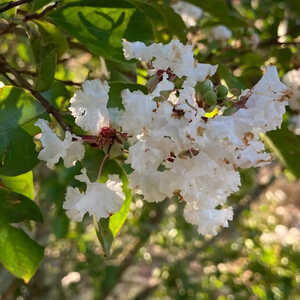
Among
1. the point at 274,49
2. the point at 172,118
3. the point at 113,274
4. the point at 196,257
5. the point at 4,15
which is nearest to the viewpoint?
the point at 172,118

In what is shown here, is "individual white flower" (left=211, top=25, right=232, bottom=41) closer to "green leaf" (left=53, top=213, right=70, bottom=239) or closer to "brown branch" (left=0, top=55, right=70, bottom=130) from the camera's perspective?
"brown branch" (left=0, top=55, right=70, bottom=130)

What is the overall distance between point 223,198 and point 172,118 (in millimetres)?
157

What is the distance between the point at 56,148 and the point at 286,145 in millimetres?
466

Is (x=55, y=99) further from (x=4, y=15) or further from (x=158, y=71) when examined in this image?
(x=158, y=71)

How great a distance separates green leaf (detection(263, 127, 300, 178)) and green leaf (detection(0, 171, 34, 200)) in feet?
1.34

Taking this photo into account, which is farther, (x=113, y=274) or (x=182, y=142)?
(x=113, y=274)

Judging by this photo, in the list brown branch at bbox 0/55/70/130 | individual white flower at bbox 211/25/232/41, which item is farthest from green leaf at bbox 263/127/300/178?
individual white flower at bbox 211/25/232/41

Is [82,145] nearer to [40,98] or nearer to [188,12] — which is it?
[40,98]

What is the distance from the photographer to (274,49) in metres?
1.21

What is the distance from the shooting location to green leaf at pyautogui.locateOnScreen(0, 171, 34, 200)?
74cm

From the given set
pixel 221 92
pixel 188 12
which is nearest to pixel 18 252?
pixel 221 92

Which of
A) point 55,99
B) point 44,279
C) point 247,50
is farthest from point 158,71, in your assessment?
point 44,279

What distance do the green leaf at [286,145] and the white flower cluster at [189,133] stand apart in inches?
9.8

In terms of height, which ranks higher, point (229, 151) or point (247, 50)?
point (229, 151)
